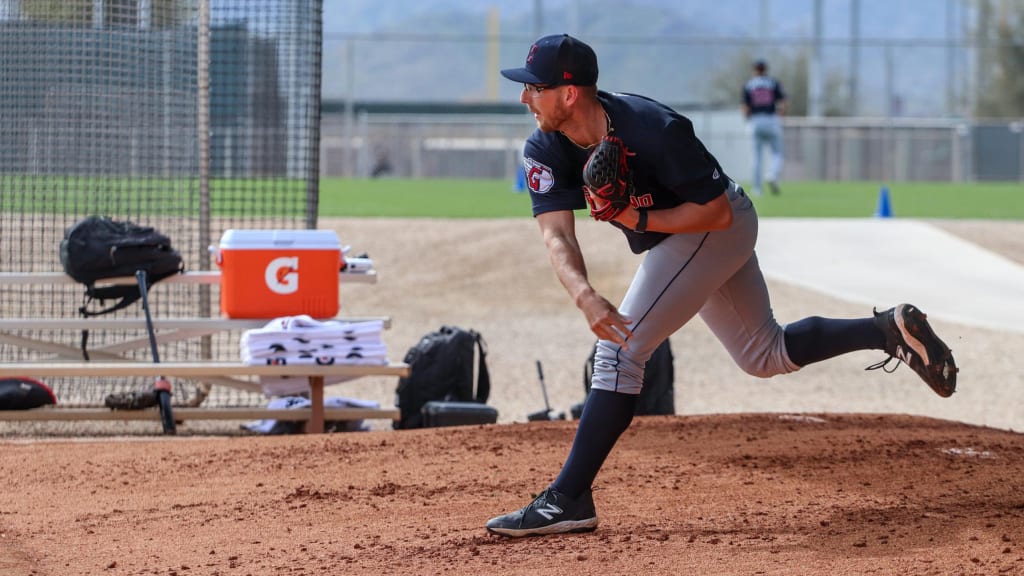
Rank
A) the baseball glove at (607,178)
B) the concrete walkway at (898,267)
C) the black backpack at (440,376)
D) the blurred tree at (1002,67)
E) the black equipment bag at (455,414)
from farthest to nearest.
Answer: the blurred tree at (1002,67) → the concrete walkway at (898,267) → the black backpack at (440,376) → the black equipment bag at (455,414) → the baseball glove at (607,178)

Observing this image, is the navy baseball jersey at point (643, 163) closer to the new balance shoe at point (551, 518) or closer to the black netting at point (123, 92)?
the new balance shoe at point (551, 518)

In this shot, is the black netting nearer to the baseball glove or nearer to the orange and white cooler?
the orange and white cooler

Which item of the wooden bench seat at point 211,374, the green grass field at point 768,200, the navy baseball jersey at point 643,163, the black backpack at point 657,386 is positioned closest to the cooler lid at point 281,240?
the wooden bench seat at point 211,374

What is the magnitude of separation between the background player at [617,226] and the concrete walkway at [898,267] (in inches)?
313

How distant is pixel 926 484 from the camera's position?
17.3 ft

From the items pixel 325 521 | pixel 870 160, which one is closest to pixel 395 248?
pixel 325 521

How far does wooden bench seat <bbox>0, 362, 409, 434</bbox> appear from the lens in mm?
7434

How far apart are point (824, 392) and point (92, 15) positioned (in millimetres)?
6236

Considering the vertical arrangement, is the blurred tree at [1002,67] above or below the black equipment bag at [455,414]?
above

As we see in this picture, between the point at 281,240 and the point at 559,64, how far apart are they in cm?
398

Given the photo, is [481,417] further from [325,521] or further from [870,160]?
[870,160]

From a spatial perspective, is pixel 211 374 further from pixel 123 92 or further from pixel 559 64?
pixel 559 64

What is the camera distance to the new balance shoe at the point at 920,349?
493 cm

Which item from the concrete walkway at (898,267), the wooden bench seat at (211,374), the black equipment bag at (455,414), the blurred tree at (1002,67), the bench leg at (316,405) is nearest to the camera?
the wooden bench seat at (211,374)
